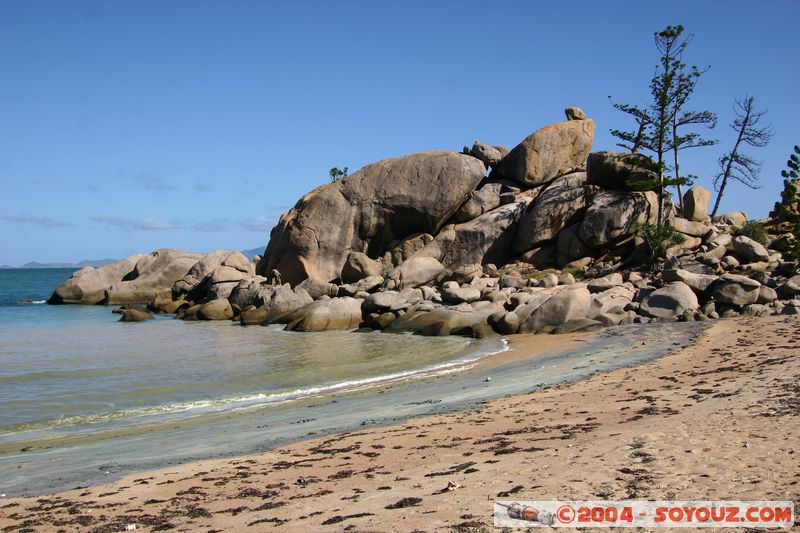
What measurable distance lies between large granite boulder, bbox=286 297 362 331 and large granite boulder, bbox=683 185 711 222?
16161mm

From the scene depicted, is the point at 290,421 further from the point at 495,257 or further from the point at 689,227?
the point at 495,257

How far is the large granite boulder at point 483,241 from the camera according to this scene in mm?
35812

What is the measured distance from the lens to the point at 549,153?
37.4 m

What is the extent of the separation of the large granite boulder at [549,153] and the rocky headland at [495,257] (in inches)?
3.0

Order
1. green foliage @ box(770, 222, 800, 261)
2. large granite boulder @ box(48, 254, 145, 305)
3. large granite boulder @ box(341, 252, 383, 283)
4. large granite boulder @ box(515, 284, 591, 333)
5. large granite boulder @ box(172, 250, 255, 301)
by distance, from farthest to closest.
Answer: large granite boulder @ box(48, 254, 145, 305)
large granite boulder @ box(172, 250, 255, 301)
large granite boulder @ box(341, 252, 383, 283)
green foliage @ box(770, 222, 800, 261)
large granite boulder @ box(515, 284, 591, 333)

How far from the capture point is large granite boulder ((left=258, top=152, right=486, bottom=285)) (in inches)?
1471

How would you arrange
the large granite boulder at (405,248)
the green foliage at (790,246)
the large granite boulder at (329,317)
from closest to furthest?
the green foliage at (790,246) < the large granite boulder at (329,317) < the large granite boulder at (405,248)

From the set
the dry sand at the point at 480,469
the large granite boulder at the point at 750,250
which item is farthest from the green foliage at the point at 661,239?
the dry sand at the point at 480,469

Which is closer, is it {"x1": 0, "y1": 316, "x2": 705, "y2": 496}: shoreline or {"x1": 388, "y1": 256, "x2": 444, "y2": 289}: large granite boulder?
{"x1": 0, "y1": 316, "x2": 705, "y2": 496}: shoreline

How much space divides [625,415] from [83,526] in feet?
23.2

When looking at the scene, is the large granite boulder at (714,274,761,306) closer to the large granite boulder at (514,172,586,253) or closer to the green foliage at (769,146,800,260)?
the green foliage at (769,146,800,260)

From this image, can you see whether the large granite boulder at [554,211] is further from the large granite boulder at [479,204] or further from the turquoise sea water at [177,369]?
the turquoise sea water at [177,369]

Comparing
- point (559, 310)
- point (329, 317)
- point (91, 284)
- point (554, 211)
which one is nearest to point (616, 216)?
point (554, 211)

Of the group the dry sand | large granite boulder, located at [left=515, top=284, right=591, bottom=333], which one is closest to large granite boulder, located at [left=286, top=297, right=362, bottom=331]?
large granite boulder, located at [left=515, top=284, right=591, bottom=333]
